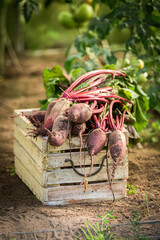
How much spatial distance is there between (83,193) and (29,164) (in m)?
0.48

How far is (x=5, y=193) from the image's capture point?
2.86m

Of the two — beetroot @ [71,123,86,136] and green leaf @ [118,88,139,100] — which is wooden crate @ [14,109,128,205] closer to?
beetroot @ [71,123,86,136]

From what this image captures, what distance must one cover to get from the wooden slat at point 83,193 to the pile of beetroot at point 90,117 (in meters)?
0.17

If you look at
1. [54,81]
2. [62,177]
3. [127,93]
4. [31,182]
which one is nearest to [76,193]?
[62,177]

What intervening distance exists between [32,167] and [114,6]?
2.06 meters

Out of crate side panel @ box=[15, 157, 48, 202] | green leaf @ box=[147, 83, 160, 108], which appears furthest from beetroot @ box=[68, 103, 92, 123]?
green leaf @ box=[147, 83, 160, 108]

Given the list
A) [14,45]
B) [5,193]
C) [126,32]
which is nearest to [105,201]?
[5,193]

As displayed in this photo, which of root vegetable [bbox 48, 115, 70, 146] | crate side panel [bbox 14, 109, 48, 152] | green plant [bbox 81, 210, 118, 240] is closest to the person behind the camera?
green plant [bbox 81, 210, 118, 240]

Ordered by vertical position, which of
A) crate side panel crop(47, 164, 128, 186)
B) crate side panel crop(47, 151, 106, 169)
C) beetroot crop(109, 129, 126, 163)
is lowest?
crate side panel crop(47, 164, 128, 186)

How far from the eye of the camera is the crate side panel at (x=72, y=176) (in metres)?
2.54

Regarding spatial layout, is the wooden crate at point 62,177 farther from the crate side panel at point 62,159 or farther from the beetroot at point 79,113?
the beetroot at point 79,113

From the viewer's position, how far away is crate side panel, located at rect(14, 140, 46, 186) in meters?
2.56

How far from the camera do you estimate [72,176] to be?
2.58 m

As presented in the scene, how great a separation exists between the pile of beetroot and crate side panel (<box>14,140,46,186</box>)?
0.26m
